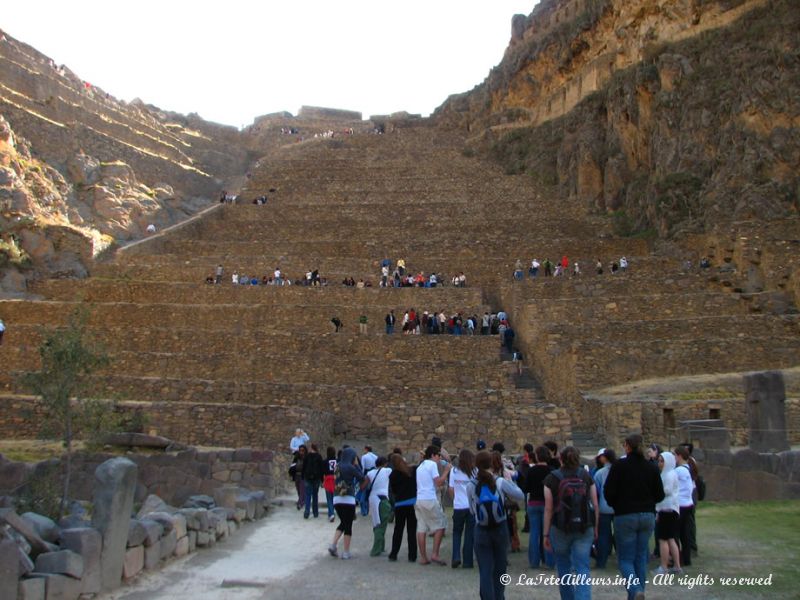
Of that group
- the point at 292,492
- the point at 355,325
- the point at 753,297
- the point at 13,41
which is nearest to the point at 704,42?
the point at 753,297

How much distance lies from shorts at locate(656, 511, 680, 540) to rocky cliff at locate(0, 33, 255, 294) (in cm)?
2930

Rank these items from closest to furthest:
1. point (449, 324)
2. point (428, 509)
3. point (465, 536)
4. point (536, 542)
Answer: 1. point (536, 542)
2. point (465, 536)
3. point (428, 509)
4. point (449, 324)

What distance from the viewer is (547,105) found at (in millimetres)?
58406

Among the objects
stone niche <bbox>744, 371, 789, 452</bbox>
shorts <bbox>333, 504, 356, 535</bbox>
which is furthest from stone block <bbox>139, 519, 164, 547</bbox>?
stone niche <bbox>744, 371, 789, 452</bbox>

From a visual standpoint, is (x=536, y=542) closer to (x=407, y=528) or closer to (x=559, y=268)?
(x=407, y=528)

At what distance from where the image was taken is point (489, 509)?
345 inches

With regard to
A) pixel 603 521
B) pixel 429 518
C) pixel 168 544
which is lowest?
pixel 168 544

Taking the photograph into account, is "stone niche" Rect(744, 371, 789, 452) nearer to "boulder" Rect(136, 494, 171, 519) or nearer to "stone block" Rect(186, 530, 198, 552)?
"stone block" Rect(186, 530, 198, 552)

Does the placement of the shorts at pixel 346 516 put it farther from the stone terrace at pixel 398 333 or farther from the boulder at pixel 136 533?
the stone terrace at pixel 398 333

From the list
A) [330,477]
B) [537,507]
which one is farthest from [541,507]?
[330,477]

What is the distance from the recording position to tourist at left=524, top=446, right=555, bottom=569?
10.8m

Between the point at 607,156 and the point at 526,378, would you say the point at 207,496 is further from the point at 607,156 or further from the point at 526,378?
the point at 607,156

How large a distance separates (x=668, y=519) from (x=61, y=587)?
Answer: 259 inches

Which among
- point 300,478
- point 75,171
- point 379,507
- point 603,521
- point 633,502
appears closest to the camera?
point 633,502
